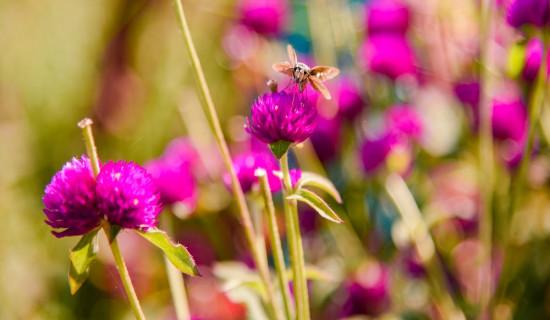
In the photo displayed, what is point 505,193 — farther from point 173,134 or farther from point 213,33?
point 213,33

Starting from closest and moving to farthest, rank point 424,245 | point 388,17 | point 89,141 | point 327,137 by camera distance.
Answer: point 89,141, point 424,245, point 327,137, point 388,17

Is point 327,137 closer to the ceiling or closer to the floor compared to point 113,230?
closer to the floor

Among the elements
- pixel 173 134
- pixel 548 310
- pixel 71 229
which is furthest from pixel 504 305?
pixel 173 134

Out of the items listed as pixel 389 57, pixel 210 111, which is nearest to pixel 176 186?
pixel 210 111

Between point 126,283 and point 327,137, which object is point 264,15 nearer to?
point 327,137

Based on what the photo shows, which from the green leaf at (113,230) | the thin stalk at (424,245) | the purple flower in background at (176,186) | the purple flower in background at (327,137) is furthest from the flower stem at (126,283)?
the purple flower in background at (327,137)

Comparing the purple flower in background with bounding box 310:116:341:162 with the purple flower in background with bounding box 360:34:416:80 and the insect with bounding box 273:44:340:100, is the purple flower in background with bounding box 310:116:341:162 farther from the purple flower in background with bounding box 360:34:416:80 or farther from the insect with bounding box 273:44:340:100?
the insect with bounding box 273:44:340:100
